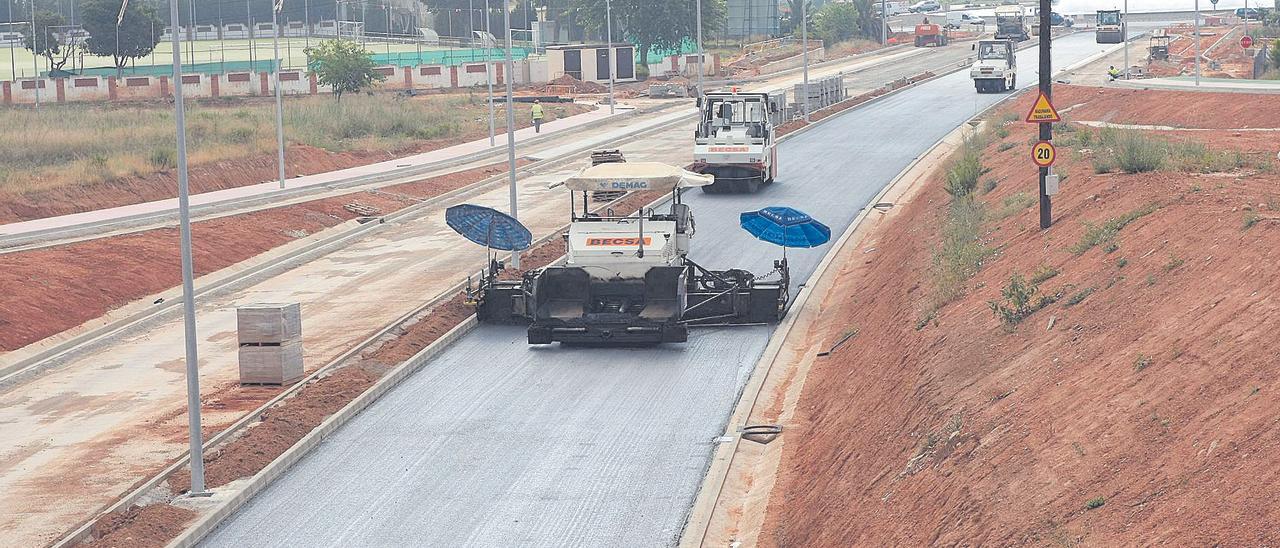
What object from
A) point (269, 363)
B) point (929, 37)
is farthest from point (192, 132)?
point (929, 37)

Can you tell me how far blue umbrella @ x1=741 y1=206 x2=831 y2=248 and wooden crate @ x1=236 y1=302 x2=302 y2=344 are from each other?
8.61m

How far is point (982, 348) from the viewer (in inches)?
741

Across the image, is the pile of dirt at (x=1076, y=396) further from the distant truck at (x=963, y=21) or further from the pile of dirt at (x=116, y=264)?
the distant truck at (x=963, y=21)

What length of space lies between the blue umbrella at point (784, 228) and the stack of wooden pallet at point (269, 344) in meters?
8.67

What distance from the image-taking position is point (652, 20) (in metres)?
110

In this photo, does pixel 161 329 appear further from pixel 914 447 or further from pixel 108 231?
pixel 914 447

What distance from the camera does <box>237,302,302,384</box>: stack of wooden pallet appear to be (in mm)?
23906

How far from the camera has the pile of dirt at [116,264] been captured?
3098 centimetres

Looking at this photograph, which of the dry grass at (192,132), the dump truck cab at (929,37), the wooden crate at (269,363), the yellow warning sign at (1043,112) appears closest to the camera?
the wooden crate at (269,363)

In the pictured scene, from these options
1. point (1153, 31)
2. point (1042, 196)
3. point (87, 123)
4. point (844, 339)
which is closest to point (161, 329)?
point (844, 339)

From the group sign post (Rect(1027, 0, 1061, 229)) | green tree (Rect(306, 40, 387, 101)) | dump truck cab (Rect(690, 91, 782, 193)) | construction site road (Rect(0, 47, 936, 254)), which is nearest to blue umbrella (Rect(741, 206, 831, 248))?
sign post (Rect(1027, 0, 1061, 229))

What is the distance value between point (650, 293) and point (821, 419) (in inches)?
278

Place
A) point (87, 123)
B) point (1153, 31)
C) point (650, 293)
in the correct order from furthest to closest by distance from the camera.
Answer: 1. point (1153, 31)
2. point (87, 123)
3. point (650, 293)

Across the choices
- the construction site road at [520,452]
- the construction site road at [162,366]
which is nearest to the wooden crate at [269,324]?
the construction site road at [162,366]
